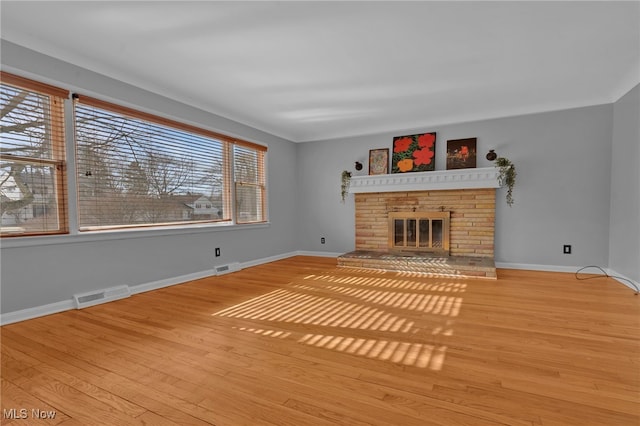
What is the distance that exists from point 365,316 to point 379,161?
3192mm

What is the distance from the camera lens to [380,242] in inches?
203

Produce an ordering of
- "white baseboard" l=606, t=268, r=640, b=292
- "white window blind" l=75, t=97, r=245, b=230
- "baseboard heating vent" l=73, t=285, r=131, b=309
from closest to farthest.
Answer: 1. "baseboard heating vent" l=73, t=285, r=131, b=309
2. "white window blind" l=75, t=97, r=245, b=230
3. "white baseboard" l=606, t=268, r=640, b=292

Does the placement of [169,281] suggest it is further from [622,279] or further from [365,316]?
[622,279]

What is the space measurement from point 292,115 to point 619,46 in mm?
3429

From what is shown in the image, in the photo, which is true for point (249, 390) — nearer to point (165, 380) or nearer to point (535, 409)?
point (165, 380)

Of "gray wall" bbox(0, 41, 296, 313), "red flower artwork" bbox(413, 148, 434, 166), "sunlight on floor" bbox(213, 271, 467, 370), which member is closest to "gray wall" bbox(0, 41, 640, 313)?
"gray wall" bbox(0, 41, 296, 313)

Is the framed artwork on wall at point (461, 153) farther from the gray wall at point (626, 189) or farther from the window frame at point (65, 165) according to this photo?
the window frame at point (65, 165)

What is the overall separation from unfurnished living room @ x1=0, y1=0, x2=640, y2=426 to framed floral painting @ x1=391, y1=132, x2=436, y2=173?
34 mm

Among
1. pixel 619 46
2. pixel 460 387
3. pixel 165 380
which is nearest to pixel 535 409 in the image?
pixel 460 387

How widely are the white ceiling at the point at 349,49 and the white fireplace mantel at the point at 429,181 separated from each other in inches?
36.6

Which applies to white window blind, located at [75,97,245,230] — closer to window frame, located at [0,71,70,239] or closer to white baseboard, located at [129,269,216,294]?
window frame, located at [0,71,70,239]

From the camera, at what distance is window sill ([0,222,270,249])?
247 centimetres

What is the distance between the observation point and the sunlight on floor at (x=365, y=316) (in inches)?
77.6

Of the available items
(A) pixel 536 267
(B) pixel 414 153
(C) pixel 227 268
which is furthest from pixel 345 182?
(A) pixel 536 267
